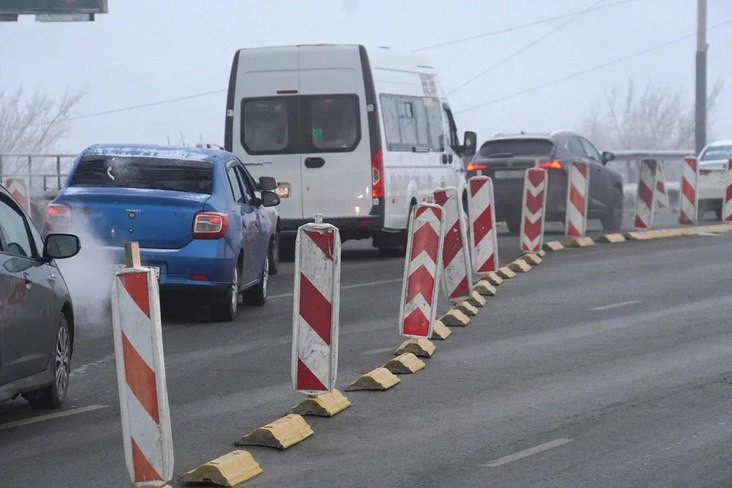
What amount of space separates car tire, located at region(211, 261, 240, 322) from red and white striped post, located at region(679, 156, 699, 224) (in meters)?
16.5

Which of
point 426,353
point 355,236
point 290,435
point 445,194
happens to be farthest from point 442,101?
point 290,435

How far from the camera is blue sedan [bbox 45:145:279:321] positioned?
15.1 metres

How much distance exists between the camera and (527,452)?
8617 mm

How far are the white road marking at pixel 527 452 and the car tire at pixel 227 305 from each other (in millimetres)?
6909

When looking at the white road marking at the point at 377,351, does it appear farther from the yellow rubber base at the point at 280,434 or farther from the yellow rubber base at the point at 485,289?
the yellow rubber base at the point at 485,289

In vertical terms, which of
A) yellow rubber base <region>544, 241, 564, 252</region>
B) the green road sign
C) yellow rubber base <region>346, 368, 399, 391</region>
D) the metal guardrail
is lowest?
yellow rubber base <region>544, 241, 564, 252</region>

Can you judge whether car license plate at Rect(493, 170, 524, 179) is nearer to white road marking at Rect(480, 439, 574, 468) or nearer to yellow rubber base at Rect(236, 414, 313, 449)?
yellow rubber base at Rect(236, 414, 313, 449)

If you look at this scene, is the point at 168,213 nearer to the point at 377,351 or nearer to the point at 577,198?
the point at 377,351

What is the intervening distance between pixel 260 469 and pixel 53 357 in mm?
2439

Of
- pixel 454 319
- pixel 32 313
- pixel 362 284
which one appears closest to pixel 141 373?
pixel 32 313

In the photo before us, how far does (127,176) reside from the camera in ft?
51.1

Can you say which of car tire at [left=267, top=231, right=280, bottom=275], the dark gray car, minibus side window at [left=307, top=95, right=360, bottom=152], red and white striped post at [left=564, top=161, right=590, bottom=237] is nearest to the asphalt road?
the dark gray car

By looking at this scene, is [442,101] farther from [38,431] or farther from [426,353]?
[38,431]

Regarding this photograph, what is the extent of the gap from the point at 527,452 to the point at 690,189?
22751 millimetres
